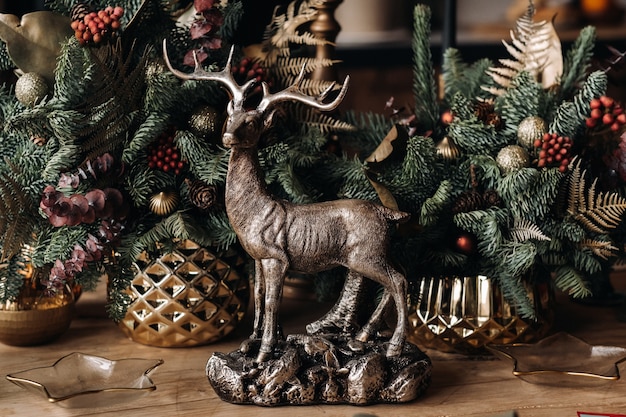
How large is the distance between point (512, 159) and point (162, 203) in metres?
0.38

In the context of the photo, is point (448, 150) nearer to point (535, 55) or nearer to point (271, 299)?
point (535, 55)

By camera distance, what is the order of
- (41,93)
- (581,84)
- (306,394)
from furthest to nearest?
(581,84)
(41,93)
(306,394)

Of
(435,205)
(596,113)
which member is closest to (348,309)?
(435,205)

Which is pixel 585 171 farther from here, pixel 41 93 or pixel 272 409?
pixel 41 93

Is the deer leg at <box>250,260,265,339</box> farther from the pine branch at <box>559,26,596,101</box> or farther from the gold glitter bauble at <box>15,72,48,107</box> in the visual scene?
the pine branch at <box>559,26,596,101</box>

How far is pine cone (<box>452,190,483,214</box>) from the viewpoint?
94 cm

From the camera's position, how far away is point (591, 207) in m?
0.93

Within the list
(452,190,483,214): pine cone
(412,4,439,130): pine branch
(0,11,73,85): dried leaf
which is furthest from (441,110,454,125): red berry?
(0,11,73,85): dried leaf

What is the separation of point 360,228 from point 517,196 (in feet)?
0.66

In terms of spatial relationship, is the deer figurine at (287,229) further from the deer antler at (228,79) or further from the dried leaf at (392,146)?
the dried leaf at (392,146)

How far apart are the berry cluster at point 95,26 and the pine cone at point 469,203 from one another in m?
0.41

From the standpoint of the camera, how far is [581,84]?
104 cm

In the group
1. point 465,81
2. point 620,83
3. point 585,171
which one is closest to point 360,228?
point 585,171

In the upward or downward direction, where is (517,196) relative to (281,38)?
downward
